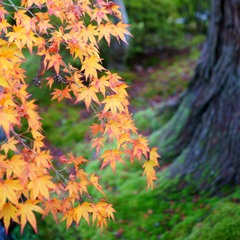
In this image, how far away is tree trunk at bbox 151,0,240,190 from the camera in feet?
15.4

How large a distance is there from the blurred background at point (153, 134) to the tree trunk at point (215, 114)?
13cm

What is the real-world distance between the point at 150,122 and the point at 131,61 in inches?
185

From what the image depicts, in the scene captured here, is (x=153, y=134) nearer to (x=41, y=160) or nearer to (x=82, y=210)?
(x=82, y=210)

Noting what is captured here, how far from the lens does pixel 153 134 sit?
666 centimetres

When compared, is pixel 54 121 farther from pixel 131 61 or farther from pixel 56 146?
pixel 131 61

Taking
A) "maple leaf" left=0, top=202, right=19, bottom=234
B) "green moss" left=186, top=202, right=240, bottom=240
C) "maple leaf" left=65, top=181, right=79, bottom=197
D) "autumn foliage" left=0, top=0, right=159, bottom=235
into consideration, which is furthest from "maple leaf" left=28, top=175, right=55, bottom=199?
"green moss" left=186, top=202, right=240, bottom=240

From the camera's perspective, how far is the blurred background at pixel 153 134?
4281mm

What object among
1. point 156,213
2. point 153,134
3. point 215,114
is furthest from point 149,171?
point 153,134

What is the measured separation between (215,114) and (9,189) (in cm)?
361

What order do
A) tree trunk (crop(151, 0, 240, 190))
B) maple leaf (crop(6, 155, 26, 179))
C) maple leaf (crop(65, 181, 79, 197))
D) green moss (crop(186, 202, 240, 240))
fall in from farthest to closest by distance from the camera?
1. tree trunk (crop(151, 0, 240, 190))
2. green moss (crop(186, 202, 240, 240))
3. maple leaf (crop(65, 181, 79, 197))
4. maple leaf (crop(6, 155, 26, 179))

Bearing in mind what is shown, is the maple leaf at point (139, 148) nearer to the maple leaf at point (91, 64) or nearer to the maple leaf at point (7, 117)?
the maple leaf at point (91, 64)

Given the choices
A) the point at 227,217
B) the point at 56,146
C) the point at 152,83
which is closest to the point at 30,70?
the point at 56,146

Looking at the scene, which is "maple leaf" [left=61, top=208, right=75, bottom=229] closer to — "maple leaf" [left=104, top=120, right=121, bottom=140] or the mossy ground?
"maple leaf" [left=104, top=120, right=121, bottom=140]

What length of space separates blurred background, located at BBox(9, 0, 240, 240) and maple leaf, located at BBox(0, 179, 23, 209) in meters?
2.01
